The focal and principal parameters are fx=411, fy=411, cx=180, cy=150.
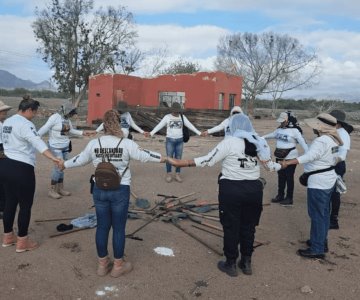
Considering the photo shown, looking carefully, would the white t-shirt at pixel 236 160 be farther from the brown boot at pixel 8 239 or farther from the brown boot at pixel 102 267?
the brown boot at pixel 8 239

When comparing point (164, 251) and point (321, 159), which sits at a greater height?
point (321, 159)

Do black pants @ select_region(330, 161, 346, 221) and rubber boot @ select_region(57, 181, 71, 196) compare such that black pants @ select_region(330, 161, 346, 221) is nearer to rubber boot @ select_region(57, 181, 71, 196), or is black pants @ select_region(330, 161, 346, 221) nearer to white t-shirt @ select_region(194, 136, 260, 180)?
white t-shirt @ select_region(194, 136, 260, 180)


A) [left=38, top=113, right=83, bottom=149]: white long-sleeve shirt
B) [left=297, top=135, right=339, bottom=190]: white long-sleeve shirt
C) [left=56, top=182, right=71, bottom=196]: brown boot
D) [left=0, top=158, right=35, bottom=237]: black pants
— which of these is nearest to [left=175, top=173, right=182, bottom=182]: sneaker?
[left=56, top=182, right=71, bottom=196]: brown boot

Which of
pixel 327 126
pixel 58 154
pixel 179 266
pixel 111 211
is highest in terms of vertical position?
pixel 327 126

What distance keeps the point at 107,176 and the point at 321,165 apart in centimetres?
255

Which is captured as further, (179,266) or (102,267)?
(179,266)

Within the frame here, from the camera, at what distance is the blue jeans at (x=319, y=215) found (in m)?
4.93

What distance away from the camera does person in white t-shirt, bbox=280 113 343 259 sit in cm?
482

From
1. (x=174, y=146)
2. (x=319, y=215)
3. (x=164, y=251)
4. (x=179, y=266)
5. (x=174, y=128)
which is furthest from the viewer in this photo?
(x=174, y=146)

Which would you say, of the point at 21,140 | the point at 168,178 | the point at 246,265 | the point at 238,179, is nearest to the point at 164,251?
the point at 246,265

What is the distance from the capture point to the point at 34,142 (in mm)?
4723

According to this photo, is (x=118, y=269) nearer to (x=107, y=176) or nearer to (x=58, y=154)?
(x=107, y=176)

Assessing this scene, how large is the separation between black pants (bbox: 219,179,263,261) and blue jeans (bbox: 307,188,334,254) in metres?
Result: 0.90

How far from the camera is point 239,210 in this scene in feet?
14.5
